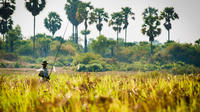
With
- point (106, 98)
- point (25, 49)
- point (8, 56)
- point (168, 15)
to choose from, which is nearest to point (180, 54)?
point (168, 15)

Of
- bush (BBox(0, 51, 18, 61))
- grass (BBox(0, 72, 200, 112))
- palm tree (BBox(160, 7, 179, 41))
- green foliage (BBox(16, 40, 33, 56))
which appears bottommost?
grass (BBox(0, 72, 200, 112))

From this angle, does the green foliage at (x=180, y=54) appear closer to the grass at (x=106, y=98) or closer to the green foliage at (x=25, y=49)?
the grass at (x=106, y=98)

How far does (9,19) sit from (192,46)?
148 feet

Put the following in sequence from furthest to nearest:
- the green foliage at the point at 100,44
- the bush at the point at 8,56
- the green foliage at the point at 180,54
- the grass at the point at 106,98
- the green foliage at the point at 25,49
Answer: the green foliage at the point at 25,49
the green foliage at the point at 100,44
the bush at the point at 8,56
the green foliage at the point at 180,54
the grass at the point at 106,98

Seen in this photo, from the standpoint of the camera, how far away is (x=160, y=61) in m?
35.2

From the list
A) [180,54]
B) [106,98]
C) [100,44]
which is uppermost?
[100,44]

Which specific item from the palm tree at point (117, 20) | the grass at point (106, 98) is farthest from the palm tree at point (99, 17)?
the grass at point (106, 98)

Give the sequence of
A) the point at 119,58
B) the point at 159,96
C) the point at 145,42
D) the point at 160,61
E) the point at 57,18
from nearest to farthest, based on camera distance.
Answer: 1. the point at 159,96
2. the point at 160,61
3. the point at 119,58
4. the point at 145,42
5. the point at 57,18

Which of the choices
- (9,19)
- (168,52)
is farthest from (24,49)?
(168,52)

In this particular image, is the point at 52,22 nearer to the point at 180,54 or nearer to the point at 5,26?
the point at 5,26

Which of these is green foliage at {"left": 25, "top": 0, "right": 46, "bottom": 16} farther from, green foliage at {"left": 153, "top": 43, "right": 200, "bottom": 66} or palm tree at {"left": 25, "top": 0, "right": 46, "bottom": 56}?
green foliage at {"left": 153, "top": 43, "right": 200, "bottom": 66}

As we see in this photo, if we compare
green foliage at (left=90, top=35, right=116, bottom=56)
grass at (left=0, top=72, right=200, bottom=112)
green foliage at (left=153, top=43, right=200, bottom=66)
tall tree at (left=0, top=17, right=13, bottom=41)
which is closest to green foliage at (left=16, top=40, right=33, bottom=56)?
tall tree at (left=0, top=17, right=13, bottom=41)

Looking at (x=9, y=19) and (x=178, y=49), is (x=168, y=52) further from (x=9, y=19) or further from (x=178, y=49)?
(x=9, y=19)

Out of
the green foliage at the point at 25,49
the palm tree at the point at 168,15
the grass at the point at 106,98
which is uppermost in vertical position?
the palm tree at the point at 168,15
